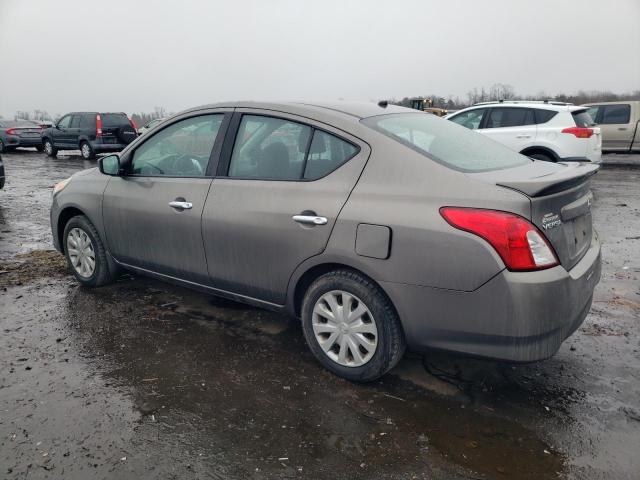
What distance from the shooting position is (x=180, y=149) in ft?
12.9

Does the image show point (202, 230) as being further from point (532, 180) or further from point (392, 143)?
point (532, 180)

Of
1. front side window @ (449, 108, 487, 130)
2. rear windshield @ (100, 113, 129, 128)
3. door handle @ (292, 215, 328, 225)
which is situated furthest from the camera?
rear windshield @ (100, 113, 129, 128)

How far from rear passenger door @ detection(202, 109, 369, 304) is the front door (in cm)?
14

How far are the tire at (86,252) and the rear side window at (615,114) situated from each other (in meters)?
15.4

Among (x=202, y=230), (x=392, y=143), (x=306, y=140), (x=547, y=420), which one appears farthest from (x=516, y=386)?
(x=202, y=230)

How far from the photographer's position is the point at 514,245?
8.14 feet

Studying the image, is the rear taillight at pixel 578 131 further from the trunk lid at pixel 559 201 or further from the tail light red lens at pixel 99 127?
the tail light red lens at pixel 99 127

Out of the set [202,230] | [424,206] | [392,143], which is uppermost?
[392,143]

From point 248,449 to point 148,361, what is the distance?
1.22 metres

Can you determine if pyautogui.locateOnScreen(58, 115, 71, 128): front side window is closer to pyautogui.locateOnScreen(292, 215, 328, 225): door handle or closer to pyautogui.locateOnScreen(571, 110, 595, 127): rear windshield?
pyautogui.locateOnScreen(571, 110, 595, 127): rear windshield

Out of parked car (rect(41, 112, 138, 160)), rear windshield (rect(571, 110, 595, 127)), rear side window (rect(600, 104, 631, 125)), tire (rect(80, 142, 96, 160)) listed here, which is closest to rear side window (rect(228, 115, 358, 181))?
rear windshield (rect(571, 110, 595, 127))

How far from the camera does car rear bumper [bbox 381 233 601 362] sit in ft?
8.18

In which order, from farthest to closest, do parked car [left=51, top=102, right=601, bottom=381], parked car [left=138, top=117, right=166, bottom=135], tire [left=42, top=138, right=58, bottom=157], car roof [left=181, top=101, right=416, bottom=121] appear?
tire [left=42, top=138, right=58, bottom=157] → parked car [left=138, top=117, right=166, bottom=135] → car roof [left=181, top=101, right=416, bottom=121] → parked car [left=51, top=102, right=601, bottom=381]

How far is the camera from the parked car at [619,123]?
14844 mm
